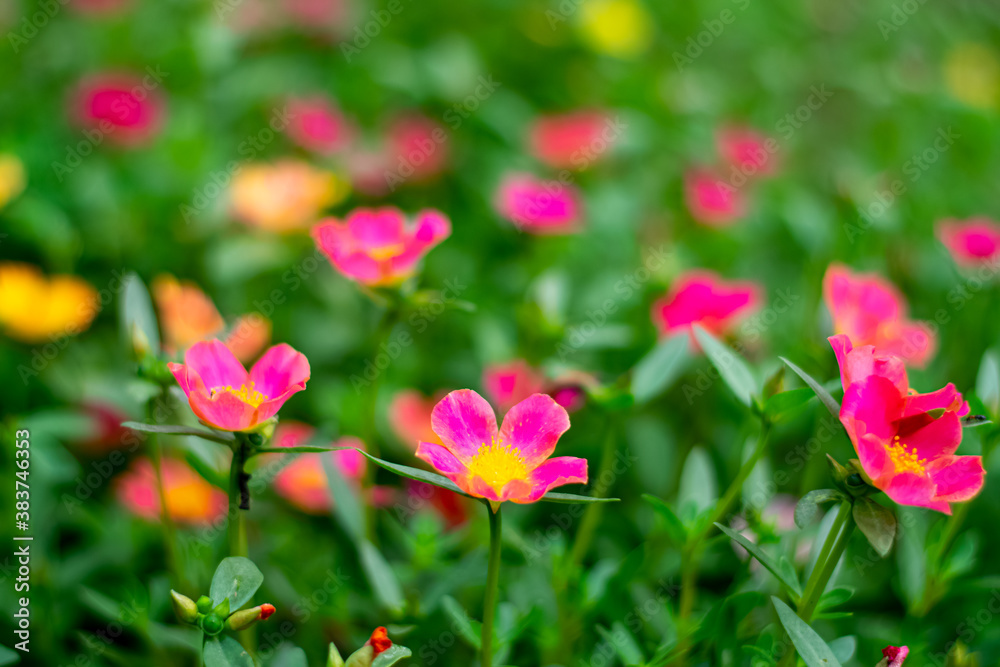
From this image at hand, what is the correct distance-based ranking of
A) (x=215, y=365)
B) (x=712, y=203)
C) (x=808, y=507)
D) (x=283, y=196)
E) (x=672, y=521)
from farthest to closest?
(x=712, y=203) → (x=283, y=196) → (x=672, y=521) → (x=215, y=365) → (x=808, y=507)


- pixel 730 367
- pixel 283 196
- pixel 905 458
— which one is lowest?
pixel 283 196

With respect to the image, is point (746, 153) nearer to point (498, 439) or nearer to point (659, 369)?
point (659, 369)

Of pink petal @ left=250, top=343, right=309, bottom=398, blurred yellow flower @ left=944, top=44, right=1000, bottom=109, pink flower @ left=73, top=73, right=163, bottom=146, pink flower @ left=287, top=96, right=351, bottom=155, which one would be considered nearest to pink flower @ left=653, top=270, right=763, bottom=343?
pink petal @ left=250, top=343, right=309, bottom=398

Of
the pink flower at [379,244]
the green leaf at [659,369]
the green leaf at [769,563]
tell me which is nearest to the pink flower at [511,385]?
the green leaf at [659,369]

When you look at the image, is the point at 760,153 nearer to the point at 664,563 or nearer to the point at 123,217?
the point at 664,563

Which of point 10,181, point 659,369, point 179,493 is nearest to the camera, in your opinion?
point 659,369

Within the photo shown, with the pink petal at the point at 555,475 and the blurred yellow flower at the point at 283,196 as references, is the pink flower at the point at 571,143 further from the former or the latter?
the pink petal at the point at 555,475

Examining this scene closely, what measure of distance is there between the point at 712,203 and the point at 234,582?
1.55 metres

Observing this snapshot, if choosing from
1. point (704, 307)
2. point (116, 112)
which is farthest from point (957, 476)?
point (116, 112)

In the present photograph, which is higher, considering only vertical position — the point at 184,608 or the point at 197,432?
the point at 197,432

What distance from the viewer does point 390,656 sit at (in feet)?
2.87

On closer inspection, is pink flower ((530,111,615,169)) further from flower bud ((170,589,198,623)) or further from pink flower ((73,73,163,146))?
flower bud ((170,589,198,623))

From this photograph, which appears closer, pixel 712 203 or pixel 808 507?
pixel 808 507

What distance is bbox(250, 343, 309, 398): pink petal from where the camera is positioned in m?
0.95
